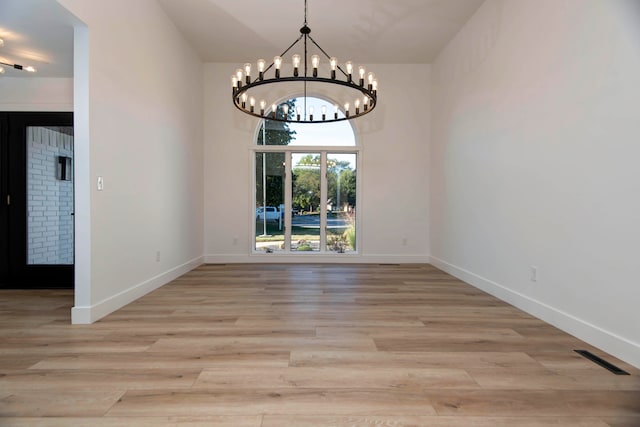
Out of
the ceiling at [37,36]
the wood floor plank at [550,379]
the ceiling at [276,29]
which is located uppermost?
the ceiling at [276,29]

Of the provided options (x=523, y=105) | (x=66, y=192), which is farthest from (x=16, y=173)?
(x=523, y=105)

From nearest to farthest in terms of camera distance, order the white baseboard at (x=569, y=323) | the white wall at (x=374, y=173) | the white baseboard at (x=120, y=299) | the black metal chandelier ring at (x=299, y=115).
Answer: the white baseboard at (x=569, y=323) < the white baseboard at (x=120, y=299) < the black metal chandelier ring at (x=299, y=115) < the white wall at (x=374, y=173)

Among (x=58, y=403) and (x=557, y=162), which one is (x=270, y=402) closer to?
(x=58, y=403)

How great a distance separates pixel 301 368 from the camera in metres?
1.85

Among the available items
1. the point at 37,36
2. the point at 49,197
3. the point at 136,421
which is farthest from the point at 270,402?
the point at 49,197

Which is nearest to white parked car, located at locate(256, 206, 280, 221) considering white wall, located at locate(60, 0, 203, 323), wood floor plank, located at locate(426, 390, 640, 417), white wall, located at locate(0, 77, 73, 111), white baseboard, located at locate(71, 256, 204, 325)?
white wall, located at locate(60, 0, 203, 323)

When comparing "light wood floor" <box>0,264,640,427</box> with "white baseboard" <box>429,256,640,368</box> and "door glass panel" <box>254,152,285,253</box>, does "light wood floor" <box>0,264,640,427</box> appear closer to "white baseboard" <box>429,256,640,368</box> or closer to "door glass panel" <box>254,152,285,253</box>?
"white baseboard" <box>429,256,640,368</box>

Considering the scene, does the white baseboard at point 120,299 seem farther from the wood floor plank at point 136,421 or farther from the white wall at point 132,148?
the wood floor plank at point 136,421

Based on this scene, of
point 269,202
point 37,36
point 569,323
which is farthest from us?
point 269,202

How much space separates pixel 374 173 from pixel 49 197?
15.2 ft

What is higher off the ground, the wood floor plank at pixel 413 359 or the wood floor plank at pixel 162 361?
the wood floor plank at pixel 413 359

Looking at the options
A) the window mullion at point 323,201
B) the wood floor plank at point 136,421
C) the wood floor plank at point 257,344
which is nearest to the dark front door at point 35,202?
the wood floor plank at point 257,344

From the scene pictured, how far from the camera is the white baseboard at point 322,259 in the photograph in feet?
18.0

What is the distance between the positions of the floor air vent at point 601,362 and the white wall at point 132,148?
367cm
